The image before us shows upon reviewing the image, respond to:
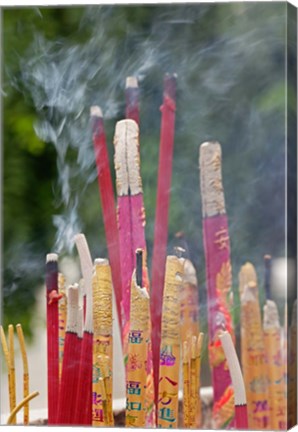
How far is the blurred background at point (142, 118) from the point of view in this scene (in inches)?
130

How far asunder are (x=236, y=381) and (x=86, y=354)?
0.39 meters

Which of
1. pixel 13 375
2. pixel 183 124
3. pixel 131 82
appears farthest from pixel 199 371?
pixel 131 82

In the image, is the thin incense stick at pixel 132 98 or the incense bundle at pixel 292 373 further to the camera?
the thin incense stick at pixel 132 98

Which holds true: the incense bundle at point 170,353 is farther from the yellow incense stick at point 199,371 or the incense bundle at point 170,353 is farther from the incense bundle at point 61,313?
the incense bundle at point 61,313

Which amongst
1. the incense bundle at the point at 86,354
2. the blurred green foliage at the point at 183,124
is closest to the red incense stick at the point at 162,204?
the blurred green foliage at the point at 183,124

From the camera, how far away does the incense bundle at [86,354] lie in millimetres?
3393

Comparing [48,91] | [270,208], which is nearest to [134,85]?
[48,91]

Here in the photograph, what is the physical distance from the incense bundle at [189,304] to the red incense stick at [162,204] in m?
0.06

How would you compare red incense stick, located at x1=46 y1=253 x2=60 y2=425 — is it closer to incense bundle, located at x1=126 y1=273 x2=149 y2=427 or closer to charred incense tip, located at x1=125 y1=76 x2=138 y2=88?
incense bundle, located at x1=126 y1=273 x2=149 y2=427

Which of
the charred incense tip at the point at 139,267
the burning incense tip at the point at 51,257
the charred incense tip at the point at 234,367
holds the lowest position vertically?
the charred incense tip at the point at 234,367

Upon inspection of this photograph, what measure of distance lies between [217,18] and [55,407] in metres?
1.08

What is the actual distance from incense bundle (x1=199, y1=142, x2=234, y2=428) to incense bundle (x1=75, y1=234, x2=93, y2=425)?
30 cm

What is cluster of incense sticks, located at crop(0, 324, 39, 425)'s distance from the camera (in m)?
3.46

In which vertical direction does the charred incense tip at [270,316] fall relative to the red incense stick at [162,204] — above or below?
below
